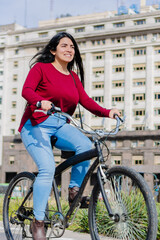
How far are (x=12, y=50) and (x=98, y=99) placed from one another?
16789 millimetres

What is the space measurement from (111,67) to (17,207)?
2352 inches

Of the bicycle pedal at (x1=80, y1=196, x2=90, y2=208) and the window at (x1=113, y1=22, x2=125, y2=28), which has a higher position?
the window at (x1=113, y1=22, x2=125, y2=28)

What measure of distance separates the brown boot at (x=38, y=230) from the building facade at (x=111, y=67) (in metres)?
51.0

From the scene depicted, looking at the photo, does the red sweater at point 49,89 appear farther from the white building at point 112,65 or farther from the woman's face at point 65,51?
the white building at point 112,65

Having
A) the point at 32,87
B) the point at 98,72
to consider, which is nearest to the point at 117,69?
the point at 98,72

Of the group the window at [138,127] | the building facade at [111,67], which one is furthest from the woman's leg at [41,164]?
the window at [138,127]

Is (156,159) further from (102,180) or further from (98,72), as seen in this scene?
(102,180)

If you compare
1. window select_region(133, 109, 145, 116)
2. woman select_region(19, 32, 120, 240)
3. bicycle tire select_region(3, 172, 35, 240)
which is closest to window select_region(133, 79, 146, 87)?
window select_region(133, 109, 145, 116)

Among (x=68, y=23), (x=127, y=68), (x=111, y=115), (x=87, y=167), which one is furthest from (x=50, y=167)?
(x=68, y=23)

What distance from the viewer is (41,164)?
12.2 feet

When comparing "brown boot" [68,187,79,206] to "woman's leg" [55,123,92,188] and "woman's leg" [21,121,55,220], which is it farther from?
"woman's leg" [21,121,55,220]

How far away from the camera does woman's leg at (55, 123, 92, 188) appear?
3781 millimetres

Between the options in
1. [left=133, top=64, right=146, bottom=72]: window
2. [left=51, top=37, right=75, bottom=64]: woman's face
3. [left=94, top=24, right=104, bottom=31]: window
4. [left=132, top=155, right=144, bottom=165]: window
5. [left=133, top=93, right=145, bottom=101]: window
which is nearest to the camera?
[left=51, top=37, right=75, bottom=64]: woman's face

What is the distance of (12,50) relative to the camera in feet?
233
